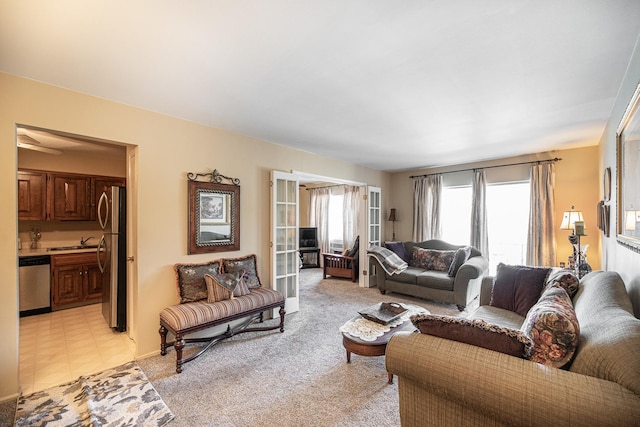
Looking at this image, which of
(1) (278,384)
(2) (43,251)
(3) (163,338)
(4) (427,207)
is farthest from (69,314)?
(4) (427,207)

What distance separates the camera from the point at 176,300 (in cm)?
291

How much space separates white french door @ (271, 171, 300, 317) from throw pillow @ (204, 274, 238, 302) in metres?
0.89

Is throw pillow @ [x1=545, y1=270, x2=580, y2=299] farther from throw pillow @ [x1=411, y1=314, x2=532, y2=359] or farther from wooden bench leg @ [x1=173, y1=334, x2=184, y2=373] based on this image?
wooden bench leg @ [x1=173, y1=334, x2=184, y2=373]

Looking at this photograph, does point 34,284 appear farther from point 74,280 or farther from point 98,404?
point 98,404

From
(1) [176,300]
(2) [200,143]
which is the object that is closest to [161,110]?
(2) [200,143]

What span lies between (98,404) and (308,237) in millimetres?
5940

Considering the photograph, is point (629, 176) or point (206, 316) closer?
point (629, 176)

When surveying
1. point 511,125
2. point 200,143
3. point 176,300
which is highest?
point 511,125

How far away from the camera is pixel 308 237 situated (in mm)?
7727

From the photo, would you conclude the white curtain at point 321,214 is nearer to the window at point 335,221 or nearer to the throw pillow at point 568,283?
the window at point 335,221

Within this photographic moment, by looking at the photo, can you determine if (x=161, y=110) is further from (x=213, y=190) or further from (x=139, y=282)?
(x=139, y=282)

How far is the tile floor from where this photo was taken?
2.36 m

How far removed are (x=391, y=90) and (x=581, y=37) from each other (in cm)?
117

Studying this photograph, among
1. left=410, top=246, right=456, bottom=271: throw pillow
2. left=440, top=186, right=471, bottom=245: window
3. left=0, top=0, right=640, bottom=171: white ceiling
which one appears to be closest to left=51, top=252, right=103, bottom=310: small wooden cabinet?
left=0, top=0, right=640, bottom=171: white ceiling
